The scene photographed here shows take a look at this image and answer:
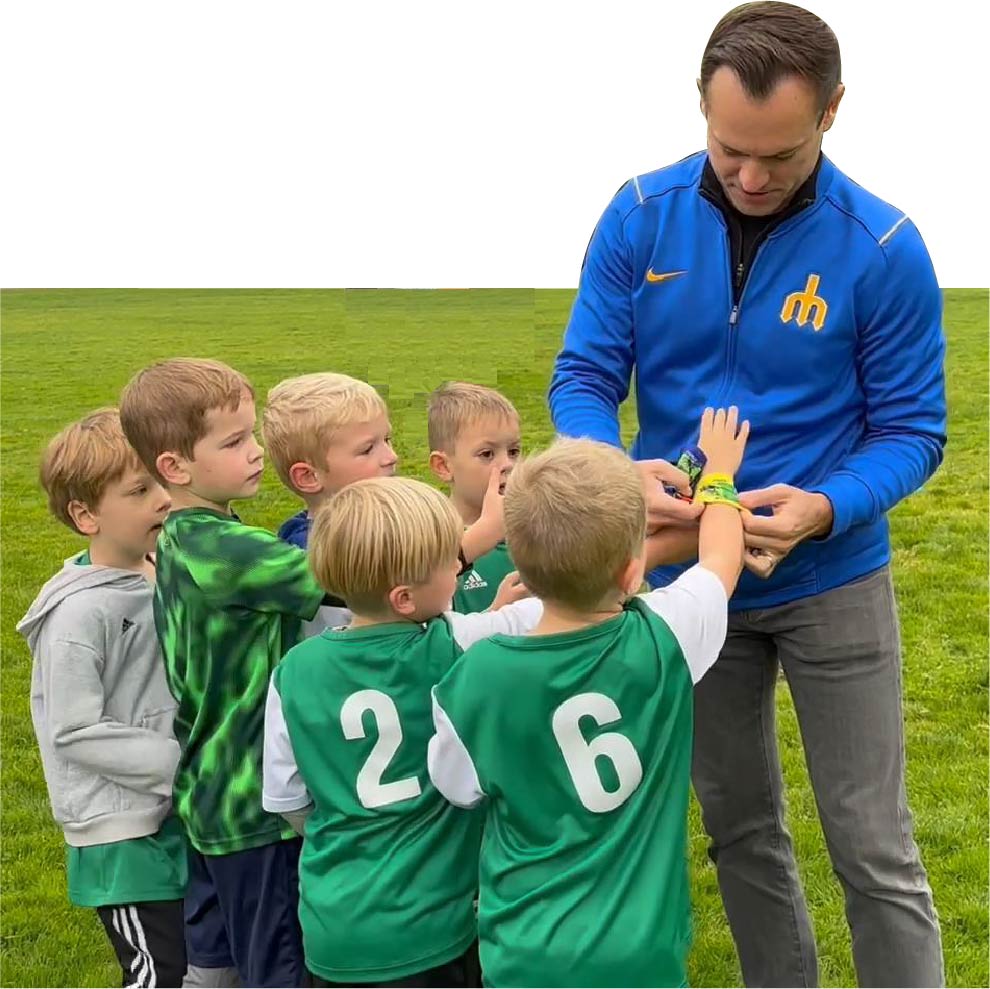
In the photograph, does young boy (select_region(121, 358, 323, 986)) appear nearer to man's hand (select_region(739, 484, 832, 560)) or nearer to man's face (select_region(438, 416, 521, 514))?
man's face (select_region(438, 416, 521, 514))

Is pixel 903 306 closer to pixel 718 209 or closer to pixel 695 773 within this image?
pixel 718 209

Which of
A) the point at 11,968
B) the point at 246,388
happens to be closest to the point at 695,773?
the point at 246,388

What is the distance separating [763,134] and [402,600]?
1.34 m

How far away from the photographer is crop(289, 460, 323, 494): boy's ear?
3.58 metres

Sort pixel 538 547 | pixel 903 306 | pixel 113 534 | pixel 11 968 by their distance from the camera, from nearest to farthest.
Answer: pixel 538 547
pixel 903 306
pixel 113 534
pixel 11 968

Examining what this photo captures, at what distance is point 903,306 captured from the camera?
3.25 m

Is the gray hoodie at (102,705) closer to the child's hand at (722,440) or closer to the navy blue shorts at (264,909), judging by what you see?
the navy blue shorts at (264,909)

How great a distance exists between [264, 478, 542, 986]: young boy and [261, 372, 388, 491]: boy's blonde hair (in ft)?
1.99

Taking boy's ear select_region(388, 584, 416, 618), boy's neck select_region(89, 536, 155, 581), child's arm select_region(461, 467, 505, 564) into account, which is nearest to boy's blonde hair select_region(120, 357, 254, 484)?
boy's neck select_region(89, 536, 155, 581)

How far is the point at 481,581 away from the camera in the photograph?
3.97 metres

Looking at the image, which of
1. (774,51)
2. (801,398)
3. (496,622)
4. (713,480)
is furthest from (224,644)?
(774,51)

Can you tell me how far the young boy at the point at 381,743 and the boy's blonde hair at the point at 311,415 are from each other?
0.61 metres

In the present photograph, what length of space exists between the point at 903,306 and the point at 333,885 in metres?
1.95

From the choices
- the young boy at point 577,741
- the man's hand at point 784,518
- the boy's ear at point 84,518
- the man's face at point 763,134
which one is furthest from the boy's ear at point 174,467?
the man's face at point 763,134
